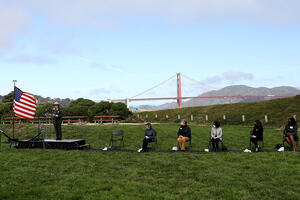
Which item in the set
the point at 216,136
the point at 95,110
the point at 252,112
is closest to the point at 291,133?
the point at 216,136

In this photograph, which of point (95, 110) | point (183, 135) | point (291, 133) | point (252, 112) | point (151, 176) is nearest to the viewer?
point (151, 176)

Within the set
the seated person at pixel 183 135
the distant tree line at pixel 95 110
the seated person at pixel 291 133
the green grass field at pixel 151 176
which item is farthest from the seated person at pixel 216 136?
the distant tree line at pixel 95 110

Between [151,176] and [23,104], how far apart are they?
7.90 metres

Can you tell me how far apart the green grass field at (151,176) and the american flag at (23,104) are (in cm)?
239

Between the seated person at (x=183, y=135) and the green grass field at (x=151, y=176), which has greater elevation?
the seated person at (x=183, y=135)

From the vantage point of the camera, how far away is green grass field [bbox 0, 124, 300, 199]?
5117mm

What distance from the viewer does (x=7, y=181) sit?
20.2 feet

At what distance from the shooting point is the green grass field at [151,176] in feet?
16.8

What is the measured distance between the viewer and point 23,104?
1157 cm

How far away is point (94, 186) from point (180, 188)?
189cm

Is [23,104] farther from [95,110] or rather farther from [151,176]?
[95,110]

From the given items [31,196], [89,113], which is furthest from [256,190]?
[89,113]

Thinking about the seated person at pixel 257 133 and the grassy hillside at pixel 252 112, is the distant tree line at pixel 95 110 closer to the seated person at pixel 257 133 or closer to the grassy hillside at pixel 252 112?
the grassy hillside at pixel 252 112

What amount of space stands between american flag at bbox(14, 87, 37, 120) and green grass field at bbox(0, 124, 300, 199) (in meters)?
2.39
